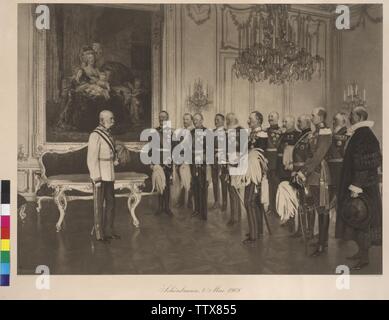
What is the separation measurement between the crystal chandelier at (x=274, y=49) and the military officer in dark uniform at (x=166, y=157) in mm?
980

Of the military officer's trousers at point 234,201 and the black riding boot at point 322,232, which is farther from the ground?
the military officer's trousers at point 234,201

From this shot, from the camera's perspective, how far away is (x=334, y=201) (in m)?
7.62

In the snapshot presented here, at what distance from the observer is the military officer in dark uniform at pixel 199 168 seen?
7.62 meters

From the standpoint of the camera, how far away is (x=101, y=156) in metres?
Result: 7.57

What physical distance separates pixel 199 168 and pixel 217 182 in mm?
256

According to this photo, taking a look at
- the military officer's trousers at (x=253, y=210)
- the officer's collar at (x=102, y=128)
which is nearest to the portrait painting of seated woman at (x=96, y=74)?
the officer's collar at (x=102, y=128)

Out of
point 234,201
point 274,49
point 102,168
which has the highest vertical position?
point 274,49

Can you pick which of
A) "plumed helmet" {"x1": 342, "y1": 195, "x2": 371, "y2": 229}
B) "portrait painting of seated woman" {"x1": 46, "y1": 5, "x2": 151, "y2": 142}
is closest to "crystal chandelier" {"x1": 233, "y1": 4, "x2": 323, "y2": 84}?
"portrait painting of seated woman" {"x1": 46, "y1": 5, "x2": 151, "y2": 142}

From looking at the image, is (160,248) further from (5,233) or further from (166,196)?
(5,233)

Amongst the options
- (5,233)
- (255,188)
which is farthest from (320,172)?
(5,233)

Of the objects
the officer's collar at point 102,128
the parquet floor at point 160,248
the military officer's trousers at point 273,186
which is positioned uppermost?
the officer's collar at point 102,128

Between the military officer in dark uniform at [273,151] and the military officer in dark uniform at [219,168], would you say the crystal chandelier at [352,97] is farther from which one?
the military officer in dark uniform at [219,168]

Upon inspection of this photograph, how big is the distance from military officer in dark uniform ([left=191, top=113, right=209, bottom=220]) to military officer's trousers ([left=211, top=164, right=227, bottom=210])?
9cm
